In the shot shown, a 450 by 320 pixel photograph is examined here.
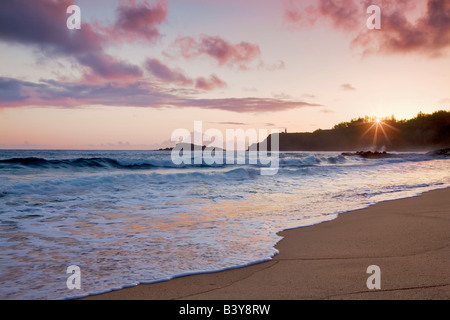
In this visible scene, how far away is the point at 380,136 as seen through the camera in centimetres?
11031

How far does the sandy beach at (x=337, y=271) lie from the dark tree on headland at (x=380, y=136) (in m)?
99.0

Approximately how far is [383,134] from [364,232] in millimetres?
118830

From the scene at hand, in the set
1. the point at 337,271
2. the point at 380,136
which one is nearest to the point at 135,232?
the point at 337,271

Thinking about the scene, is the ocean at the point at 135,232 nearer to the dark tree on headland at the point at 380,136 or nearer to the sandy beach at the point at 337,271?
the sandy beach at the point at 337,271

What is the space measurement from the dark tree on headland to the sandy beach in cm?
9902

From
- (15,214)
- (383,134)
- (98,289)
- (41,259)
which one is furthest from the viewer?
(383,134)

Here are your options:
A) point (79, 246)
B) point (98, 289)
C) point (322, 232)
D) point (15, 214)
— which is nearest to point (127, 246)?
point (79, 246)

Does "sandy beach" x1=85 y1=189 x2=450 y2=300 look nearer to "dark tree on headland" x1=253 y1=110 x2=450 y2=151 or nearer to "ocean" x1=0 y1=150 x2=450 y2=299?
"ocean" x1=0 y1=150 x2=450 y2=299

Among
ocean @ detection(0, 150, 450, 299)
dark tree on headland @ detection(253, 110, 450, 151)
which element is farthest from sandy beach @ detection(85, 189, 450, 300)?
dark tree on headland @ detection(253, 110, 450, 151)

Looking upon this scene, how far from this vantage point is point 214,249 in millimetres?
4039

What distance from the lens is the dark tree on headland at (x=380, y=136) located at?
9444cm

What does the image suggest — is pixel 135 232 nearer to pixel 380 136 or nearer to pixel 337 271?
pixel 337 271

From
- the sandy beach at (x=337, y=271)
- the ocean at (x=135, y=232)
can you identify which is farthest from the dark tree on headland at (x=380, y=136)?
the sandy beach at (x=337, y=271)
